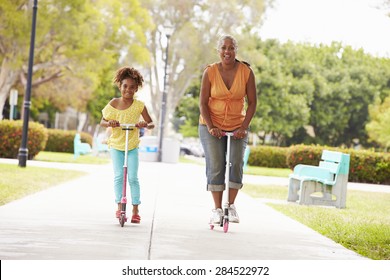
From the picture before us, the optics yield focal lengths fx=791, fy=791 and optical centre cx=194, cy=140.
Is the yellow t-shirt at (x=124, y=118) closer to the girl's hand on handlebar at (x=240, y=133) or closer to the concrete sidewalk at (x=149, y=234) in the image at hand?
the concrete sidewalk at (x=149, y=234)

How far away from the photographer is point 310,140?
151 ft

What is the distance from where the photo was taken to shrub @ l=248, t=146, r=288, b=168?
29953mm

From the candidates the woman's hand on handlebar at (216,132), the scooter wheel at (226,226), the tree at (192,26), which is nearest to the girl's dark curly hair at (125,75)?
the woman's hand on handlebar at (216,132)

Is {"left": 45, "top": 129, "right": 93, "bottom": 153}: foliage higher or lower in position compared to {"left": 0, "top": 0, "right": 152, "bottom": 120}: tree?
lower

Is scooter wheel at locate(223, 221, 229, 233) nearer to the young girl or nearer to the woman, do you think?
the woman

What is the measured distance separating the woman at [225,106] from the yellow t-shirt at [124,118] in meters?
0.55

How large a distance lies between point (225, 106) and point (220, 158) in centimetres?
44

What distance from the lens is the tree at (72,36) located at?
24.7 m

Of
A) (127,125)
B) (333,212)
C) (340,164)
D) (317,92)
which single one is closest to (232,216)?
(127,125)

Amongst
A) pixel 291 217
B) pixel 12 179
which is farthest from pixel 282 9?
pixel 291 217

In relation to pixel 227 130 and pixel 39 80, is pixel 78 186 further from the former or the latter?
pixel 39 80

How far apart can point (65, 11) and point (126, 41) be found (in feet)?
13.7

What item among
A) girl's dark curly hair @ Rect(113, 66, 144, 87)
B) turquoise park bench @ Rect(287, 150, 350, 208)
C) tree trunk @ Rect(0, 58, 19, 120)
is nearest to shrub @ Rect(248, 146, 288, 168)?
tree trunk @ Rect(0, 58, 19, 120)

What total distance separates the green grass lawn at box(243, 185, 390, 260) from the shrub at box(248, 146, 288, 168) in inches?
659
